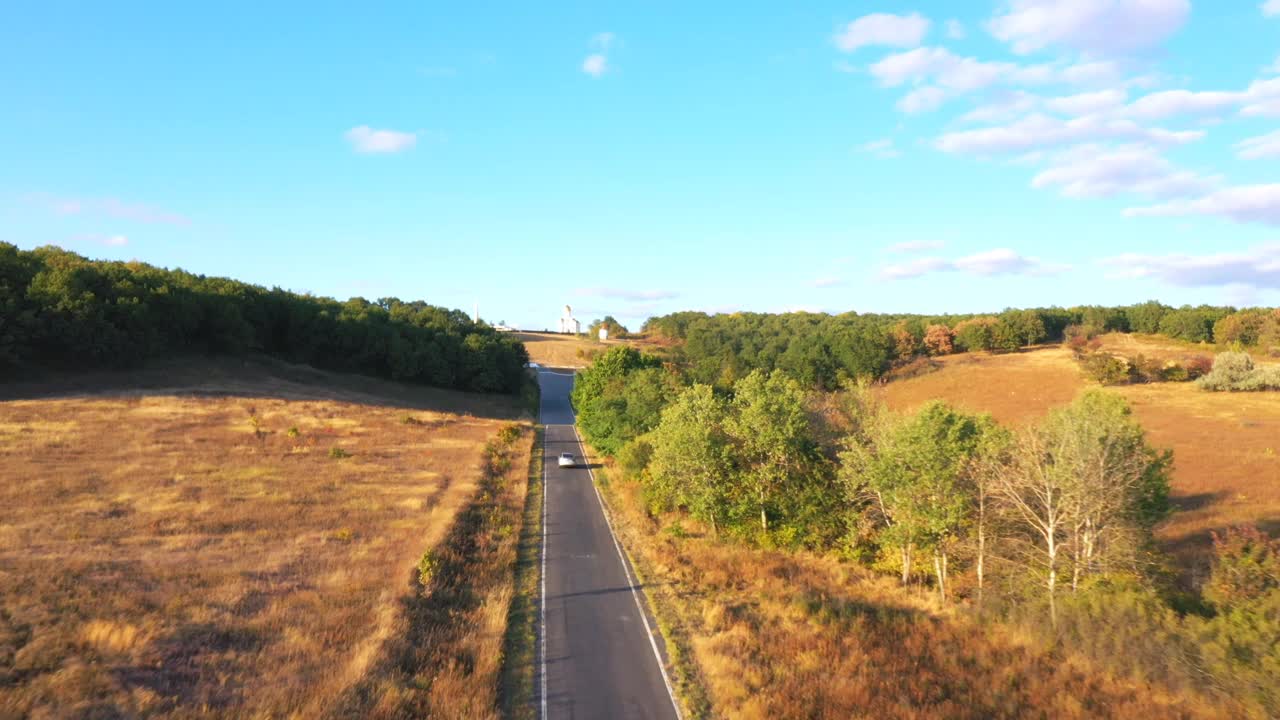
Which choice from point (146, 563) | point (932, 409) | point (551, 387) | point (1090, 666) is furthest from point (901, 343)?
point (146, 563)

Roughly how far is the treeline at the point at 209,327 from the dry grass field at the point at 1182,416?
59.2m

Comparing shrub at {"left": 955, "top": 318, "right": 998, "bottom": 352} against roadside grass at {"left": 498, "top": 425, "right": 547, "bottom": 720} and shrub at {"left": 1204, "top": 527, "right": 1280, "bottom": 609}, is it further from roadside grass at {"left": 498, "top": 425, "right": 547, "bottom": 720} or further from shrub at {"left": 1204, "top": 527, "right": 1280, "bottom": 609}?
shrub at {"left": 1204, "top": 527, "right": 1280, "bottom": 609}

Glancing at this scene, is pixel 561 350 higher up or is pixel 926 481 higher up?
pixel 561 350

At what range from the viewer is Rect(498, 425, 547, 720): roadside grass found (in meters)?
15.7

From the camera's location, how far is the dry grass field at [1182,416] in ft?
114

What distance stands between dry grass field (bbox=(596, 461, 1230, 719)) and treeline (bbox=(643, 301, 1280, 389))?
62.7 m

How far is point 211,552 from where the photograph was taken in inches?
920

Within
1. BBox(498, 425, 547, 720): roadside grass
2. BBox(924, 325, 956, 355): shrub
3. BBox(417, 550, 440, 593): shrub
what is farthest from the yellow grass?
BBox(417, 550, 440, 593): shrub

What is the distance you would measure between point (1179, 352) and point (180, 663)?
12209cm

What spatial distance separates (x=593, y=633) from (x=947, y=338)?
11615cm

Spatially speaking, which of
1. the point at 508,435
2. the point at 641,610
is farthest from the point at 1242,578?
the point at 508,435

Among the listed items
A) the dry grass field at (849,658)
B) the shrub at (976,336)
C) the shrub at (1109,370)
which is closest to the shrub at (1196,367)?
the shrub at (1109,370)

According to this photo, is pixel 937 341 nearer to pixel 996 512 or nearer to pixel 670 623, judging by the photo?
pixel 996 512

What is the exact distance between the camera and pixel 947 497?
81.7ft
